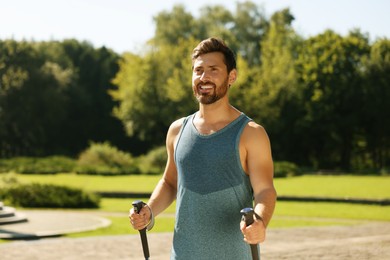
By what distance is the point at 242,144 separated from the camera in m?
3.43

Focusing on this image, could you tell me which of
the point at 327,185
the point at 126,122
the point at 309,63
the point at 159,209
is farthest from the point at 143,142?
the point at 159,209

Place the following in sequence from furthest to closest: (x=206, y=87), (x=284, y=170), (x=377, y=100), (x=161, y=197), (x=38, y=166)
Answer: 1. (x=377, y=100)
2. (x=38, y=166)
3. (x=284, y=170)
4. (x=161, y=197)
5. (x=206, y=87)

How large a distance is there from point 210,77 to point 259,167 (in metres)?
0.50

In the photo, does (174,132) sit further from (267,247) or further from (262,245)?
(262,245)

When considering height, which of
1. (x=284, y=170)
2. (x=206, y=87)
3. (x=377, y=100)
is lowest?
(x=284, y=170)

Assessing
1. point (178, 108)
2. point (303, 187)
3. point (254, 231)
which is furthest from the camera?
point (178, 108)

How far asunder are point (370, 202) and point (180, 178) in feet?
65.4

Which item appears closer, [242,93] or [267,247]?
[267,247]

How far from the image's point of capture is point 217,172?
3420mm

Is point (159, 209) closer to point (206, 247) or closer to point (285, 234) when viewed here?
point (206, 247)

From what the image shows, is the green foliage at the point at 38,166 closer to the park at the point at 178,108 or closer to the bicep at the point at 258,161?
the park at the point at 178,108

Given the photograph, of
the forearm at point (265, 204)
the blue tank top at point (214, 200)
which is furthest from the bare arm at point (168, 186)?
the forearm at point (265, 204)

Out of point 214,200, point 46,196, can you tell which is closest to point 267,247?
point 214,200

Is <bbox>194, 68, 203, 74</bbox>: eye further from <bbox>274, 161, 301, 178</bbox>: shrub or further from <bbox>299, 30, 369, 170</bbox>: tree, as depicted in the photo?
<bbox>299, 30, 369, 170</bbox>: tree
